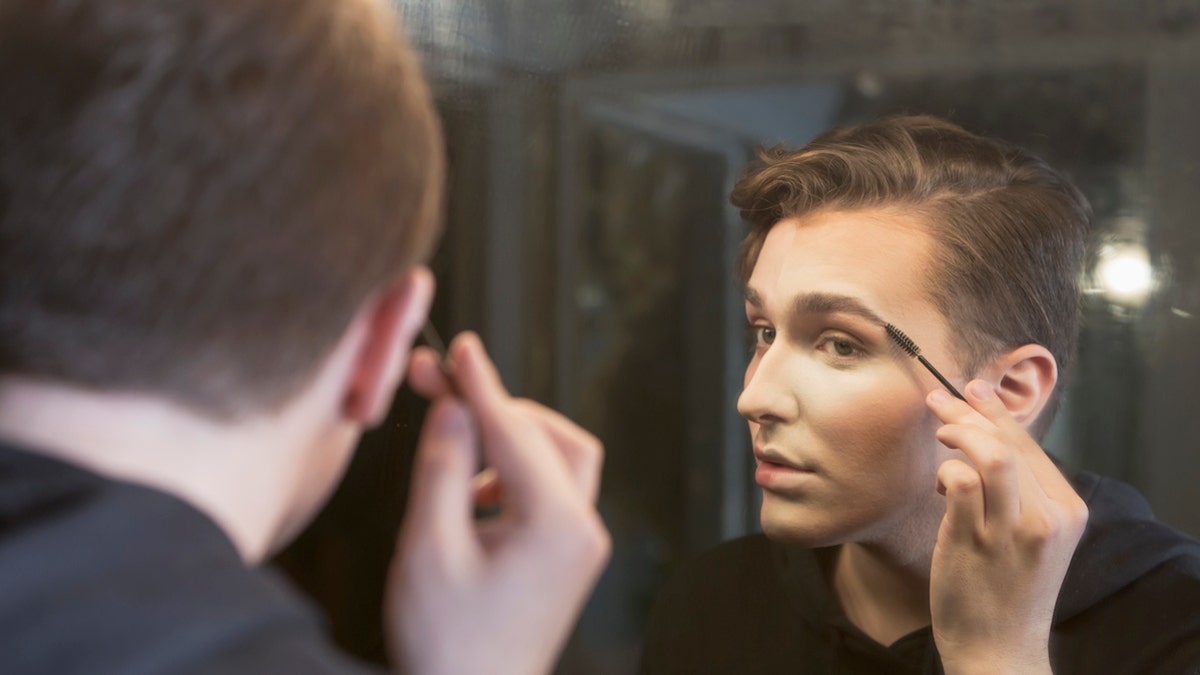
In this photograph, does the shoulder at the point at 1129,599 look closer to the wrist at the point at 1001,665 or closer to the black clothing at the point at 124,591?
the wrist at the point at 1001,665

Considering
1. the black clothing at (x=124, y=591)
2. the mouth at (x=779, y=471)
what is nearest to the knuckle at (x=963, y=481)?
the mouth at (x=779, y=471)

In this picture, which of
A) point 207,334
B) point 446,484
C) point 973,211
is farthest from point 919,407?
point 207,334

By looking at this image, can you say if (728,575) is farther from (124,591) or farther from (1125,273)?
(124,591)

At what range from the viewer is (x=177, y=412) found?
41 centimetres

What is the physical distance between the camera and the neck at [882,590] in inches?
30.3

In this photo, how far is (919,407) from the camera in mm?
734

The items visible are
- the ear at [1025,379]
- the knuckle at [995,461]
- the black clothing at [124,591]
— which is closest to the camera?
the black clothing at [124,591]

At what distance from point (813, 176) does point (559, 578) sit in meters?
0.41

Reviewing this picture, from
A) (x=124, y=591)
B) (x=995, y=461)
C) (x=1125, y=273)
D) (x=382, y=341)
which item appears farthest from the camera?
(x=1125, y=273)

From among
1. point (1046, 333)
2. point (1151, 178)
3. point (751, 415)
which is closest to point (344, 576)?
point (751, 415)

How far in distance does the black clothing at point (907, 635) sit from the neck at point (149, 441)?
1.51 feet

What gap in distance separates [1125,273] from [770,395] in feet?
0.86

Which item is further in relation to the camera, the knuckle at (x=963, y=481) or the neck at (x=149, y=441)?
the knuckle at (x=963, y=481)

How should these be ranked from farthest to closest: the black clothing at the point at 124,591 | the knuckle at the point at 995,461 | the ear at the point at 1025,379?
the ear at the point at 1025,379, the knuckle at the point at 995,461, the black clothing at the point at 124,591
